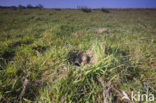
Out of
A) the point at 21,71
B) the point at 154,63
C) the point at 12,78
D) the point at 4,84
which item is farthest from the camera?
Answer: the point at 154,63

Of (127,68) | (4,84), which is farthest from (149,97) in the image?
(4,84)

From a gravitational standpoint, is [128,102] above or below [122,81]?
below

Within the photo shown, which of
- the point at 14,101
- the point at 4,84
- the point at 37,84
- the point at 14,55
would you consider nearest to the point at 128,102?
the point at 37,84

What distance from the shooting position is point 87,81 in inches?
37.9

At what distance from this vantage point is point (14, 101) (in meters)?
0.83

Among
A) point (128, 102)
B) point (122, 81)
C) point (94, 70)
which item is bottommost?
point (128, 102)

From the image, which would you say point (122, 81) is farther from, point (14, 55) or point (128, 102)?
point (14, 55)

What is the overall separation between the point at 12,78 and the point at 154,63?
2.29 metres

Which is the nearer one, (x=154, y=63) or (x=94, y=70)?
(x=94, y=70)

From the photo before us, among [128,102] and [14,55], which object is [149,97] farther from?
[14,55]

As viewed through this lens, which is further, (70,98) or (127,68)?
(127,68)

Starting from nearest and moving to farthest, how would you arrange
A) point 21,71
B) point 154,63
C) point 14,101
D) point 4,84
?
point 14,101, point 4,84, point 21,71, point 154,63

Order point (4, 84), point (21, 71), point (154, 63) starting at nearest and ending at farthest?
point (4, 84)
point (21, 71)
point (154, 63)

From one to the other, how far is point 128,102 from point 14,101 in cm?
118
